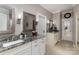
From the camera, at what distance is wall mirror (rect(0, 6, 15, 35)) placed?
1.45m

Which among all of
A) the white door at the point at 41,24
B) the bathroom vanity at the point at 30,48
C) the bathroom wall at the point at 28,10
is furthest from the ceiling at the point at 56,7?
the bathroom vanity at the point at 30,48

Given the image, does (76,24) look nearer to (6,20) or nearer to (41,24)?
(41,24)

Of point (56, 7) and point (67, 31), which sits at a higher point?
point (56, 7)

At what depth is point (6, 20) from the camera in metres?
1.49

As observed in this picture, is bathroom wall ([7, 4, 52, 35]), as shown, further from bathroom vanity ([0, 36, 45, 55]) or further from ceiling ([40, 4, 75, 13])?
bathroom vanity ([0, 36, 45, 55])

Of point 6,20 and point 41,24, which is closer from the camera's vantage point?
point 6,20

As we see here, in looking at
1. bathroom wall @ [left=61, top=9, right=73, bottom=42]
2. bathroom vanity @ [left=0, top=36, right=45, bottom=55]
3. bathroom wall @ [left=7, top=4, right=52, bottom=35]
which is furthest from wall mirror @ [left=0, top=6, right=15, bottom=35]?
bathroom wall @ [left=61, top=9, right=73, bottom=42]

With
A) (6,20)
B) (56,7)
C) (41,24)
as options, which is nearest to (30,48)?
(41,24)

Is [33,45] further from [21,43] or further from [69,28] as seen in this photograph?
[69,28]

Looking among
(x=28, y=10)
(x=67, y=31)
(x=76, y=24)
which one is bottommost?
(x=67, y=31)

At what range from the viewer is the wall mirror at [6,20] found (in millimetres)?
1445

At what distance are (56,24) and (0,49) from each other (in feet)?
3.30

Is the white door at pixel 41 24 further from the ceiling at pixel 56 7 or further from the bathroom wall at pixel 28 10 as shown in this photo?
the ceiling at pixel 56 7
